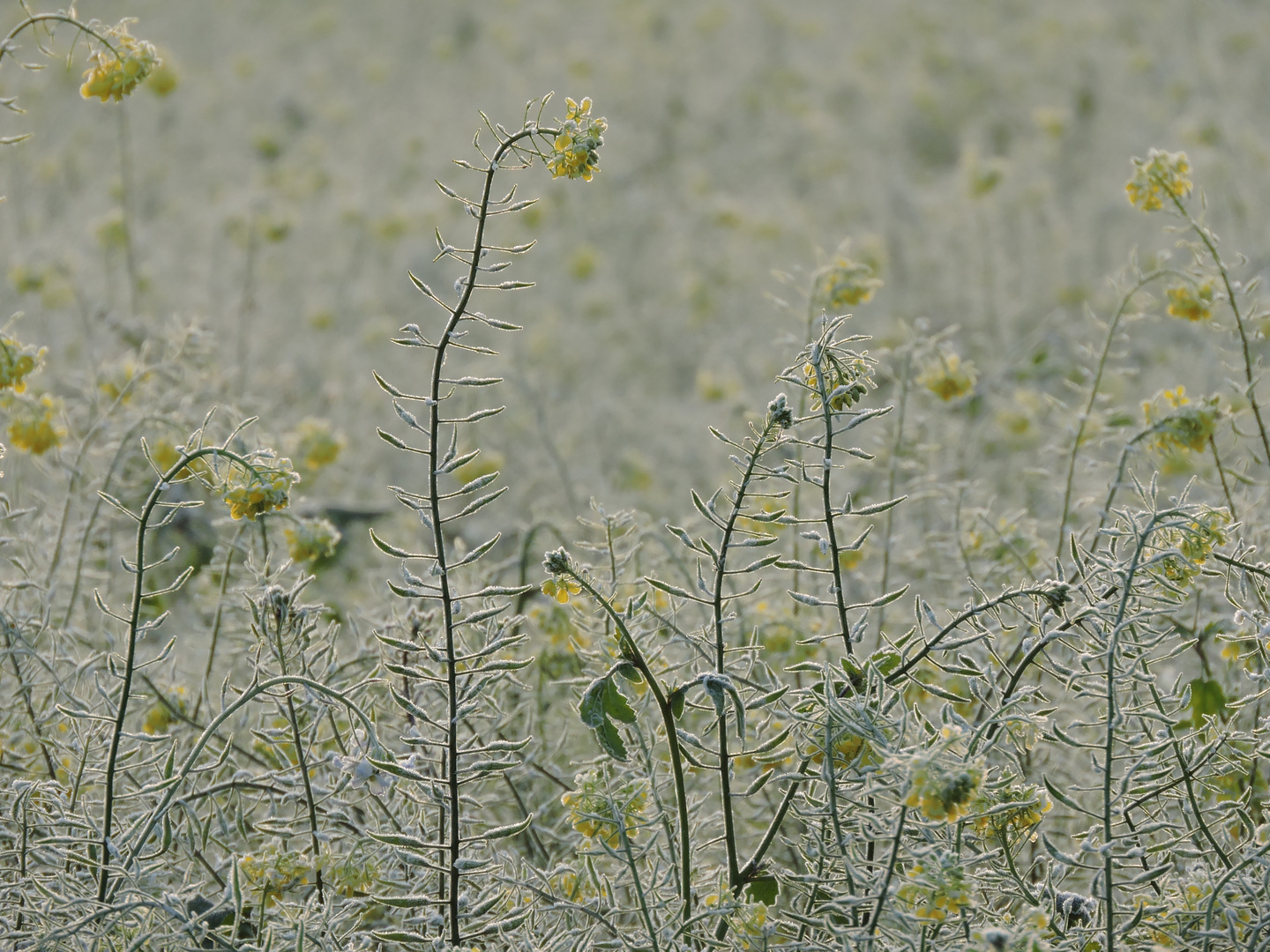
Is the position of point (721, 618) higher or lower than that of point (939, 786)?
higher

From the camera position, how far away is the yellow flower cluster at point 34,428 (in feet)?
6.50

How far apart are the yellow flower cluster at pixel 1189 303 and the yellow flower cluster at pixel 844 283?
0.52 m

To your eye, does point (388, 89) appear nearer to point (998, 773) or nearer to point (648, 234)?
point (648, 234)

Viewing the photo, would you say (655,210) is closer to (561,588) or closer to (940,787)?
(561,588)

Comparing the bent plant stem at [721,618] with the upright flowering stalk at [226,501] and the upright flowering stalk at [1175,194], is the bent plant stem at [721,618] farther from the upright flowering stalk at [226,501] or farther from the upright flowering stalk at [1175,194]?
the upright flowering stalk at [1175,194]

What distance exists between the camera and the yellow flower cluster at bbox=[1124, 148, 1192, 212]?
1868mm

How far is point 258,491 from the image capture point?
1.32 meters

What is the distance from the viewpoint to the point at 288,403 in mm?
3680

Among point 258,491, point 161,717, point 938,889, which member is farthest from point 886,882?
point 161,717

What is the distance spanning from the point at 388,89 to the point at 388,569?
17.9 ft

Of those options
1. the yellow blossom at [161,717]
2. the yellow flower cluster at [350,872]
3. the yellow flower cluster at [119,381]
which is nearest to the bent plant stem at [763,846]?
the yellow flower cluster at [350,872]

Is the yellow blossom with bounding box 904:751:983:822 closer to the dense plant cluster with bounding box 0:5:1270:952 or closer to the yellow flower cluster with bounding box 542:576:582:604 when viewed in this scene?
the dense plant cluster with bounding box 0:5:1270:952

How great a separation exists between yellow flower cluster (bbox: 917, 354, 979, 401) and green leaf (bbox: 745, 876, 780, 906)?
1.15 metres

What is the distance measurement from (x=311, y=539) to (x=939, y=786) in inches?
44.7
